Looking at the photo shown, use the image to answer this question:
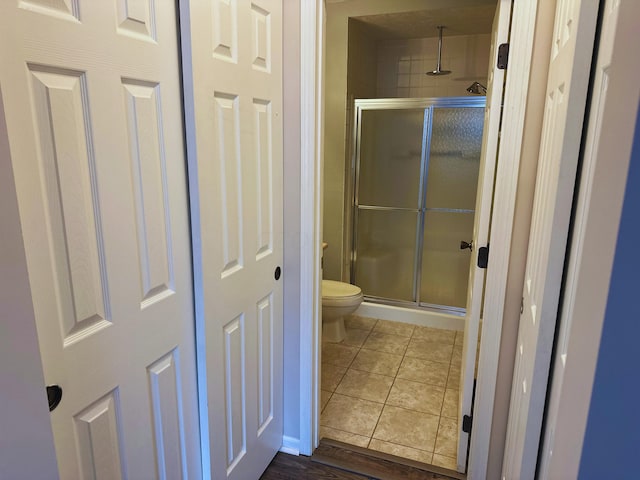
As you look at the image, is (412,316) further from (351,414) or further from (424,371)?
(351,414)

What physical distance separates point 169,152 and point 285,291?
879 millimetres

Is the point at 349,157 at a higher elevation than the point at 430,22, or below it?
below

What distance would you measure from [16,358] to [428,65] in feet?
12.9

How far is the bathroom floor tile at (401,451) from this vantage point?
1959 millimetres

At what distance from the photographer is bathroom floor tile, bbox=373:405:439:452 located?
2064 mm

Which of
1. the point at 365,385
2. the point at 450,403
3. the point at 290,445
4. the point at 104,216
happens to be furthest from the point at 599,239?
the point at 365,385

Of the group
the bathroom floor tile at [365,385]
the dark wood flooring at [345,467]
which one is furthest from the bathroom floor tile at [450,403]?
the dark wood flooring at [345,467]

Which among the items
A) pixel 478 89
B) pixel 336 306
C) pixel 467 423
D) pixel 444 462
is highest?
pixel 478 89

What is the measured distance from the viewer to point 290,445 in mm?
1990

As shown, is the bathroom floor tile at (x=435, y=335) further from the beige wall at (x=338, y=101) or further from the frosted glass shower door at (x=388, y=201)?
the beige wall at (x=338, y=101)

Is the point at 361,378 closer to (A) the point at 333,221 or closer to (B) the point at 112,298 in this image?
(A) the point at 333,221

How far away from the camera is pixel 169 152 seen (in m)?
1.16

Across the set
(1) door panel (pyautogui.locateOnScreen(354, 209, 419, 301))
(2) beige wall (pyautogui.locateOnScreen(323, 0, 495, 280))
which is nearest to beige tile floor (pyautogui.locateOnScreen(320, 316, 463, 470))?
(1) door panel (pyautogui.locateOnScreen(354, 209, 419, 301))

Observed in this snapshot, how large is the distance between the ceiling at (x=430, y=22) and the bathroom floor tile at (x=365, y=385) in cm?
254
